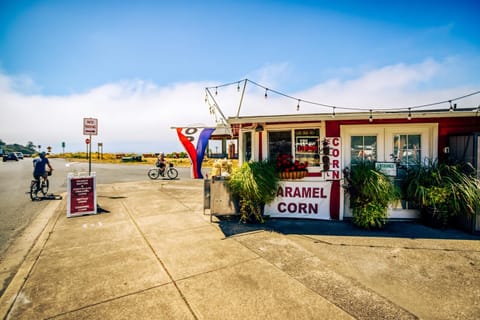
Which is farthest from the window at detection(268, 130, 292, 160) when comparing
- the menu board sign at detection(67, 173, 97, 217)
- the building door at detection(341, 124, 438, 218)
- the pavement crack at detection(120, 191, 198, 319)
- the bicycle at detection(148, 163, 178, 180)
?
the bicycle at detection(148, 163, 178, 180)

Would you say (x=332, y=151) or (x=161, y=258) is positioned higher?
(x=332, y=151)

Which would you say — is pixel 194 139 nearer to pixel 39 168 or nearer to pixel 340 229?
pixel 340 229

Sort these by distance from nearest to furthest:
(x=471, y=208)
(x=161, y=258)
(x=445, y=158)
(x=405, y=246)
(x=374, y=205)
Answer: (x=161, y=258) → (x=405, y=246) → (x=471, y=208) → (x=374, y=205) → (x=445, y=158)

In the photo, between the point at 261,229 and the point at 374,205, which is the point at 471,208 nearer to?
the point at 374,205

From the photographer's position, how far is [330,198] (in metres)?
5.83

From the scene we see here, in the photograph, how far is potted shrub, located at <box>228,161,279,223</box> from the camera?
18.0ft

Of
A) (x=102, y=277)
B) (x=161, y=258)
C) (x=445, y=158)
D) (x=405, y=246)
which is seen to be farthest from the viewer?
(x=445, y=158)

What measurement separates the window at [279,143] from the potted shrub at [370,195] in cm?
175

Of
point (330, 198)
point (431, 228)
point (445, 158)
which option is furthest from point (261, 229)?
point (445, 158)

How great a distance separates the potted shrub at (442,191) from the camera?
482 cm

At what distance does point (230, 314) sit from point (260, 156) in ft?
14.2

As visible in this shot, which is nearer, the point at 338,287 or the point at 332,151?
the point at 338,287

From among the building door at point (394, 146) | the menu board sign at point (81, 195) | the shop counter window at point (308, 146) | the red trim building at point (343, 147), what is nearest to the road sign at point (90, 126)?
the menu board sign at point (81, 195)

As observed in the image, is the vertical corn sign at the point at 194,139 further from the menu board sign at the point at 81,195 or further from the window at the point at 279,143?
the menu board sign at the point at 81,195
